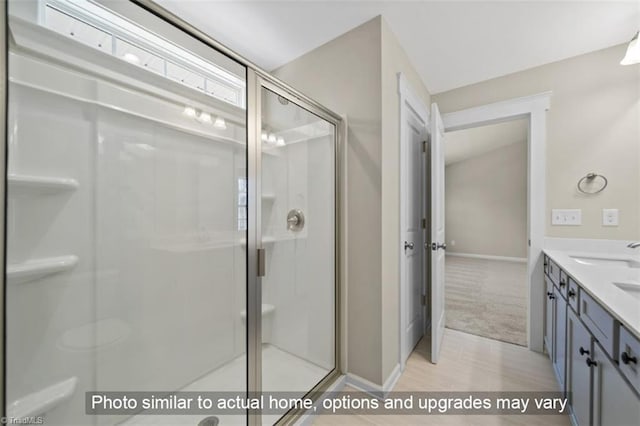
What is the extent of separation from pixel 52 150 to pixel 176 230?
2.26ft

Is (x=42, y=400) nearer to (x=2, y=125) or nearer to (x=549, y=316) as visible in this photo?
(x=2, y=125)

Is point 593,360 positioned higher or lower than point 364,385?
higher

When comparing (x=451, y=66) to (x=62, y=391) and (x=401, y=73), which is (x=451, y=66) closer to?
(x=401, y=73)

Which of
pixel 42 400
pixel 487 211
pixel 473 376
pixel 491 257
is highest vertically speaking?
pixel 487 211

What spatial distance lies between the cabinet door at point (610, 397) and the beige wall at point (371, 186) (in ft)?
3.11

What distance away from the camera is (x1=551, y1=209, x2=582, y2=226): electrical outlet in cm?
202

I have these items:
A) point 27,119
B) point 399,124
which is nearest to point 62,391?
point 27,119

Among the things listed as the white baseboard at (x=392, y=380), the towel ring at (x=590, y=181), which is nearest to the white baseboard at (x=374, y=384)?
the white baseboard at (x=392, y=380)

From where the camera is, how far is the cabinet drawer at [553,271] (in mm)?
1686

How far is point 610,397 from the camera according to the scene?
91 cm

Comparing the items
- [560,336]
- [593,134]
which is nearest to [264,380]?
[560,336]

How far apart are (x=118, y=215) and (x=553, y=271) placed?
9.44ft

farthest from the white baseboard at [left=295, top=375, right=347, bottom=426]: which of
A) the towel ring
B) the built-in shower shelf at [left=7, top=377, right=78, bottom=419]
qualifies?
the towel ring

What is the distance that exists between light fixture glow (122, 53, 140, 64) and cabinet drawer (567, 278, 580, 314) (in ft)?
8.80
